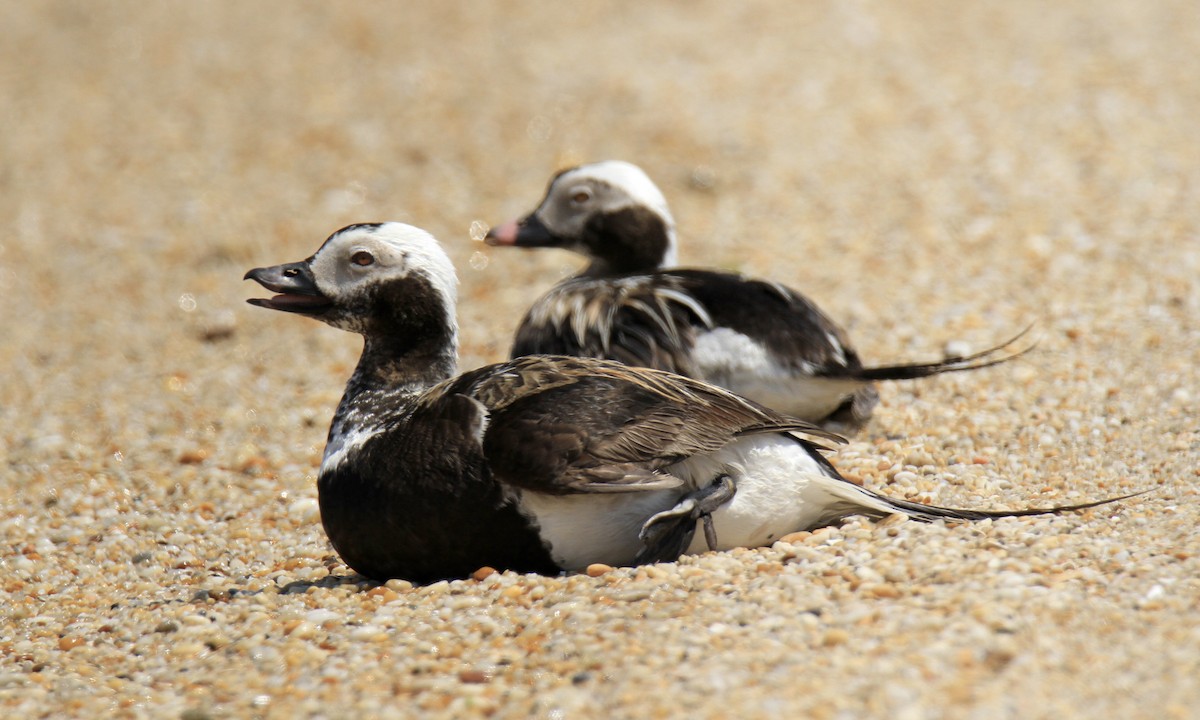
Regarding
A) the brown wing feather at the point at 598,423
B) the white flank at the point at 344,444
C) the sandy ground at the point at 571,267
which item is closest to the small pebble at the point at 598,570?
the sandy ground at the point at 571,267

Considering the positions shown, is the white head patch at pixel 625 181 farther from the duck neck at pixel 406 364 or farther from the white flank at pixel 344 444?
the white flank at pixel 344 444

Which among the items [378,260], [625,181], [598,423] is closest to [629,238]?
[625,181]

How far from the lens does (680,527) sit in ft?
13.4

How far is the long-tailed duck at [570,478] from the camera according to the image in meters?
4.05

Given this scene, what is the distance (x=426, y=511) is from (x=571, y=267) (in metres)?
4.46

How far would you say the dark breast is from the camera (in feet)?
13.5

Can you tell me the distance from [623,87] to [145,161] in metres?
3.59

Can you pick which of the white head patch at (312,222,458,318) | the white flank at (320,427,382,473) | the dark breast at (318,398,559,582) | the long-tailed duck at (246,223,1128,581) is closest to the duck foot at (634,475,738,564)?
the long-tailed duck at (246,223,1128,581)

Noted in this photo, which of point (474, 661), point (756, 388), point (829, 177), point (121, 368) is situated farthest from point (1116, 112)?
point (474, 661)

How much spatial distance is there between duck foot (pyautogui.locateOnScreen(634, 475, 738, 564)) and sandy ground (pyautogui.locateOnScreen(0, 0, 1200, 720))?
132 millimetres

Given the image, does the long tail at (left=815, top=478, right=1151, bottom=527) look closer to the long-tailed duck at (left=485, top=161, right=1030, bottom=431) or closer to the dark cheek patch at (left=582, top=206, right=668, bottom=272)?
the long-tailed duck at (left=485, top=161, right=1030, bottom=431)

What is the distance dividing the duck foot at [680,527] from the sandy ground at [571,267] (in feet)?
0.43

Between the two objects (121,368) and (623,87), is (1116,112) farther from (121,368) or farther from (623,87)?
(121,368)

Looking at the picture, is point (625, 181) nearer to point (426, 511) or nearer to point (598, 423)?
point (598, 423)
